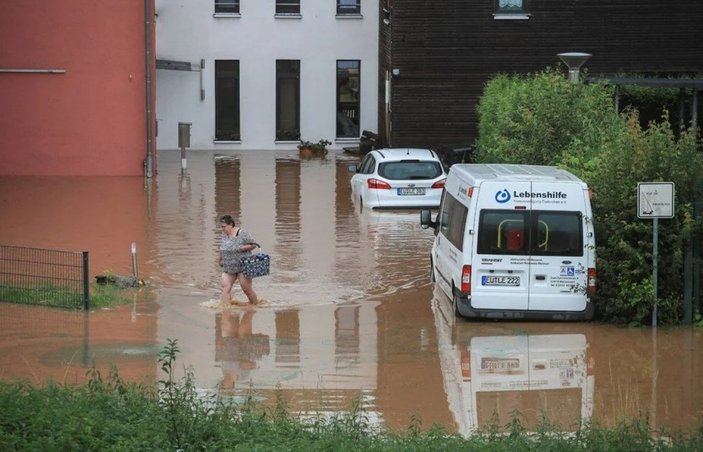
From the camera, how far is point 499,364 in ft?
53.4

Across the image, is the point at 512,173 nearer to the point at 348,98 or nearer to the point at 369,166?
the point at 369,166

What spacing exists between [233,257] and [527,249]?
4.32 m

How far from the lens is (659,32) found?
41.2 metres

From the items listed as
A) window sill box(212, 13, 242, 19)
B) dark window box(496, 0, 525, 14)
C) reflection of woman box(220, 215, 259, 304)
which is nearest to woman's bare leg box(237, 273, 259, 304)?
reflection of woman box(220, 215, 259, 304)

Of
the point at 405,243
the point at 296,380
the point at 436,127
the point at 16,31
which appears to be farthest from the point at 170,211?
the point at 296,380

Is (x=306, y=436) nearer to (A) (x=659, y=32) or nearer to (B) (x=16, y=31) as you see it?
(B) (x=16, y=31)

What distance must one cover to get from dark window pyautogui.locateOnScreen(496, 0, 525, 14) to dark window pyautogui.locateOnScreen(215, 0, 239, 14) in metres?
11.3

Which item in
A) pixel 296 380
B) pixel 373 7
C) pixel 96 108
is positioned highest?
pixel 373 7

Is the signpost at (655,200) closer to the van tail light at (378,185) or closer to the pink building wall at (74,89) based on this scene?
the van tail light at (378,185)

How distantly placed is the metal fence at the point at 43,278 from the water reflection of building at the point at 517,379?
532 centimetres

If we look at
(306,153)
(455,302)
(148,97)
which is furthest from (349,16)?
(455,302)

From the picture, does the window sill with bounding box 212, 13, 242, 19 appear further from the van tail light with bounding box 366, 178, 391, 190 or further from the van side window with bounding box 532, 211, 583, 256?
the van side window with bounding box 532, 211, 583, 256

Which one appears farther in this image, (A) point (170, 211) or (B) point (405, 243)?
(A) point (170, 211)

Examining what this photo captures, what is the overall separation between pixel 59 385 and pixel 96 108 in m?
25.3
